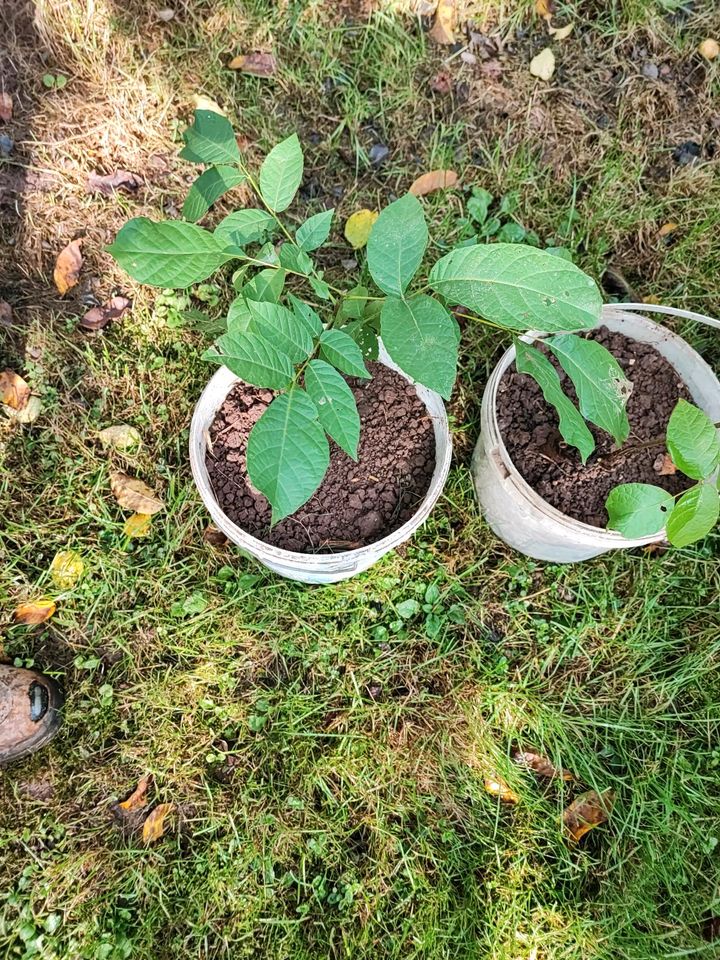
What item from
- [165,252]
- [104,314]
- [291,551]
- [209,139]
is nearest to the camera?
[165,252]

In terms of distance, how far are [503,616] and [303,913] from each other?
39.2 inches

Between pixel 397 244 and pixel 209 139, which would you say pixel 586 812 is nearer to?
pixel 397 244

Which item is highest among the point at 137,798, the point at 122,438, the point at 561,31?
the point at 561,31

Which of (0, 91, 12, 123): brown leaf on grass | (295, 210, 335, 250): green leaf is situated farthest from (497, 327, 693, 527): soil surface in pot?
(0, 91, 12, 123): brown leaf on grass

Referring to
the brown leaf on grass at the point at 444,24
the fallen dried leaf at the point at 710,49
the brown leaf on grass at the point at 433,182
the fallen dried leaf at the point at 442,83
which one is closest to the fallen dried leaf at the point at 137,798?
the brown leaf on grass at the point at 433,182

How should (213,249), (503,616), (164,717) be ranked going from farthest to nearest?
(503,616) → (164,717) → (213,249)

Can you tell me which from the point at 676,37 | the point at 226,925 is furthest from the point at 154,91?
the point at 226,925

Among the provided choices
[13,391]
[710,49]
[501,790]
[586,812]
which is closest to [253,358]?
[13,391]

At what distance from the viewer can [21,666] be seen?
1.95 metres

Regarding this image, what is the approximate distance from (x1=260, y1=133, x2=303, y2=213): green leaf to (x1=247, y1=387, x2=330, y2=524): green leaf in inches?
18.0

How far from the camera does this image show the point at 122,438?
208 centimetres

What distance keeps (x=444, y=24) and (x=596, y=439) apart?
5.16ft

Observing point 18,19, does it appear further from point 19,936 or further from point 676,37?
point 19,936

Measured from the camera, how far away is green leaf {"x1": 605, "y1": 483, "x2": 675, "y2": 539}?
4.52 feet
